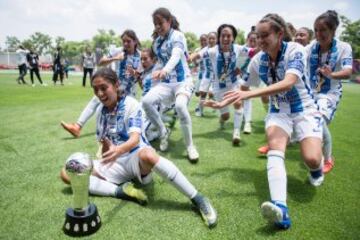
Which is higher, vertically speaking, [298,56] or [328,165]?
[298,56]

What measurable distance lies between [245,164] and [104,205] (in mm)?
2361

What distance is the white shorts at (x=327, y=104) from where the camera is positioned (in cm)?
477

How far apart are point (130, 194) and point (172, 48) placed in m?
2.66

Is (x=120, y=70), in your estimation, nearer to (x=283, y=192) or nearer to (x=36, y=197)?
(x=36, y=197)

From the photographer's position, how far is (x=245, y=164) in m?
5.07

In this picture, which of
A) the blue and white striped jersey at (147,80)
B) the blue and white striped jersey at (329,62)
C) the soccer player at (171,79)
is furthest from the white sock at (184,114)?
the blue and white striped jersey at (329,62)

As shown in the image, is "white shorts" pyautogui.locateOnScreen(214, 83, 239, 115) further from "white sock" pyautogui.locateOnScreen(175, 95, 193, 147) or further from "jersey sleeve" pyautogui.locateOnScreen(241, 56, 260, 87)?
"jersey sleeve" pyautogui.locateOnScreen(241, 56, 260, 87)

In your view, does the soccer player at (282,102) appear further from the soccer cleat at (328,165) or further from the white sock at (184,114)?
the white sock at (184,114)

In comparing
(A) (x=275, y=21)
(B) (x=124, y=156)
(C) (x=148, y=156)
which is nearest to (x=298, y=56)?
(A) (x=275, y=21)

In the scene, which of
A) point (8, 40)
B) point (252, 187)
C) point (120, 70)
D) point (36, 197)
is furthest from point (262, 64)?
point (8, 40)

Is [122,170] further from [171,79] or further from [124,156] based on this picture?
[171,79]

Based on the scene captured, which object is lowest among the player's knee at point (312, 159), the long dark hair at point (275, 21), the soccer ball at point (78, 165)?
the player's knee at point (312, 159)

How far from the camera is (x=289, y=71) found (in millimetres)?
3590

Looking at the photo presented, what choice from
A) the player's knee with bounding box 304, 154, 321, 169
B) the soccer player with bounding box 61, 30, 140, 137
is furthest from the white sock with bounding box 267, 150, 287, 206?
the soccer player with bounding box 61, 30, 140, 137
